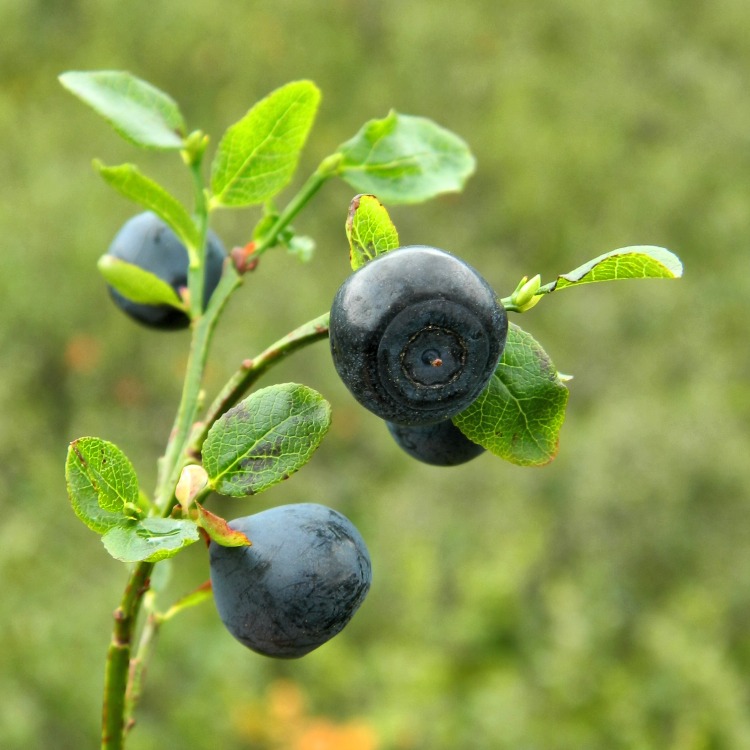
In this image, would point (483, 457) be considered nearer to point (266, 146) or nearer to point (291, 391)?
point (266, 146)

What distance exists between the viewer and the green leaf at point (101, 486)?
0.54 metres

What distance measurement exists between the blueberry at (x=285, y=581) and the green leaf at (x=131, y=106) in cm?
34

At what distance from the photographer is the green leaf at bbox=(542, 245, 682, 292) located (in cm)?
52

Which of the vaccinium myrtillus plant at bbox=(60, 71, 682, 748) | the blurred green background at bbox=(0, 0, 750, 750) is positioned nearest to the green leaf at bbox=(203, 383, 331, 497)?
the vaccinium myrtillus plant at bbox=(60, 71, 682, 748)

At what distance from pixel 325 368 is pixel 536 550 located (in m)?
1.69

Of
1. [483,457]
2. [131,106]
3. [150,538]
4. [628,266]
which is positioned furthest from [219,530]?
[483,457]

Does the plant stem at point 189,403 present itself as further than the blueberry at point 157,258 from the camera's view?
No

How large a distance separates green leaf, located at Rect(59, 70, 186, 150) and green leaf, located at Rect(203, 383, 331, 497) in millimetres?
289

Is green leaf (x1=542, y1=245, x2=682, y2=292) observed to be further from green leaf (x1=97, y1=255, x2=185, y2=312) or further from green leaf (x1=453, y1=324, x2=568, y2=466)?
green leaf (x1=97, y1=255, x2=185, y2=312)

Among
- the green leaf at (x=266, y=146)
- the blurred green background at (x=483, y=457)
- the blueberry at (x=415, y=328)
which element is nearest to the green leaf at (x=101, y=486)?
the blueberry at (x=415, y=328)

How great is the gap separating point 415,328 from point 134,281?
0.30m

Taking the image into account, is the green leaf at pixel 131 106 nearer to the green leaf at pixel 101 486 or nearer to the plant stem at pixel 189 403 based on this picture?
the plant stem at pixel 189 403

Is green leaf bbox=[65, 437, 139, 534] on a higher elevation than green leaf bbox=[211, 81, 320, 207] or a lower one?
lower

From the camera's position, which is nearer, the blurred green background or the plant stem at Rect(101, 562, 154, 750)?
the plant stem at Rect(101, 562, 154, 750)
